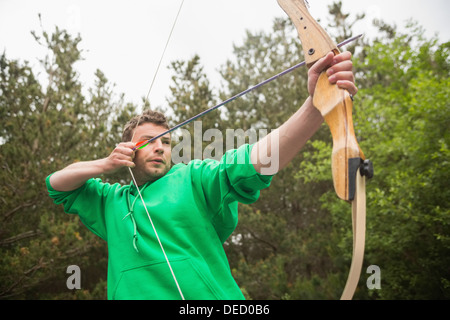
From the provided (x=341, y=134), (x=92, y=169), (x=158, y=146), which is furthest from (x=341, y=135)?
(x=92, y=169)

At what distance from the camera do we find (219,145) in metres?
6.15

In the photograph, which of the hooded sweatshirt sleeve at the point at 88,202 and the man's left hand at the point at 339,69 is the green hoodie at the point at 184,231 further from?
the man's left hand at the point at 339,69

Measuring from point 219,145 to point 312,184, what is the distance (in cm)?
307

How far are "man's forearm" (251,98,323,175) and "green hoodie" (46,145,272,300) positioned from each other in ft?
0.19

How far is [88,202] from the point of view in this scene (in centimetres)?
166

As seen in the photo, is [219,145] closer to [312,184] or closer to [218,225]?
[312,184]

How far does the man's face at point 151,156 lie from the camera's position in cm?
154

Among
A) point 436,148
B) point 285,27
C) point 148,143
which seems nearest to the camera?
point 148,143

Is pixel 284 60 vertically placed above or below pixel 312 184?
above

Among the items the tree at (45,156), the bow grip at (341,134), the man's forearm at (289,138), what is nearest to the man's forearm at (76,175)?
the man's forearm at (289,138)

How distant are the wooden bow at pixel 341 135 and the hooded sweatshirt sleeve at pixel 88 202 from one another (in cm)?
104

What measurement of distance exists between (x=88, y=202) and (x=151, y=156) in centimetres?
38

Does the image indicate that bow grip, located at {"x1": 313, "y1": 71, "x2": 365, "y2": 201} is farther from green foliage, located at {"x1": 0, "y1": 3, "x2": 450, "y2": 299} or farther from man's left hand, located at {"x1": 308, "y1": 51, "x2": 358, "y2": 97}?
green foliage, located at {"x1": 0, "y1": 3, "x2": 450, "y2": 299}

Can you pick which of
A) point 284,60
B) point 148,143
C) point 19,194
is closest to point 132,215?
point 148,143
